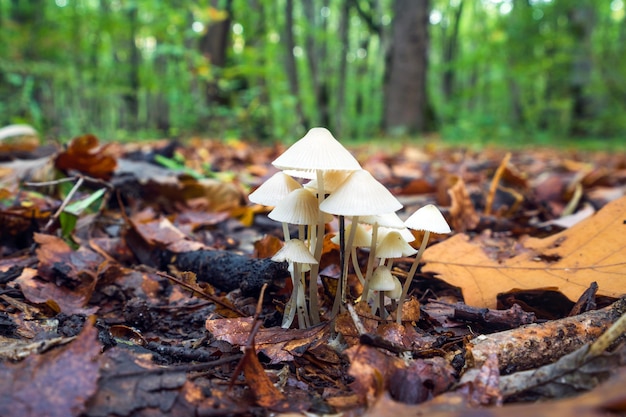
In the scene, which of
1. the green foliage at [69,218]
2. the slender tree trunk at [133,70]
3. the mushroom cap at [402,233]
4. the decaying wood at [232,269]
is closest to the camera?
the mushroom cap at [402,233]

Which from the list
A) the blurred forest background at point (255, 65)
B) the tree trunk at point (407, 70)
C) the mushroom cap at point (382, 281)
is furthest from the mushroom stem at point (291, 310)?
the tree trunk at point (407, 70)

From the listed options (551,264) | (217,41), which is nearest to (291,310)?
(551,264)

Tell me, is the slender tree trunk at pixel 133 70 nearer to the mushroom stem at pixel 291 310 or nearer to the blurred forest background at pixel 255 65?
the blurred forest background at pixel 255 65

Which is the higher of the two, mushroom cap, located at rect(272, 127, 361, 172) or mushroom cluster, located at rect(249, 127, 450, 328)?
mushroom cap, located at rect(272, 127, 361, 172)

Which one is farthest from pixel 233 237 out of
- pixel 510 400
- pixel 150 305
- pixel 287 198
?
pixel 510 400

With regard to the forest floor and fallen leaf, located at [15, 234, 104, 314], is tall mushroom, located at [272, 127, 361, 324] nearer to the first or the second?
the forest floor

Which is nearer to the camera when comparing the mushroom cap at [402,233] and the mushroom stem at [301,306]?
the mushroom stem at [301,306]

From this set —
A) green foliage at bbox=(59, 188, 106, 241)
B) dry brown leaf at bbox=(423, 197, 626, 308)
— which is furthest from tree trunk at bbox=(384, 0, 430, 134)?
green foliage at bbox=(59, 188, 106, 241)

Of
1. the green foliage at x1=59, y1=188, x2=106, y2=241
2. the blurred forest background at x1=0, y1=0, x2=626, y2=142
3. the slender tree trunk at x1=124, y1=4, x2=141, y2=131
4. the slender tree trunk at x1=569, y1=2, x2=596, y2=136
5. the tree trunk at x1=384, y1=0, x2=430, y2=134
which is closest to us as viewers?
the green foliage at x1=59, y1=188, x2=106, y2=241

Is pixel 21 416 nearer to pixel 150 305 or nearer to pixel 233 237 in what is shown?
pixel 150 305
